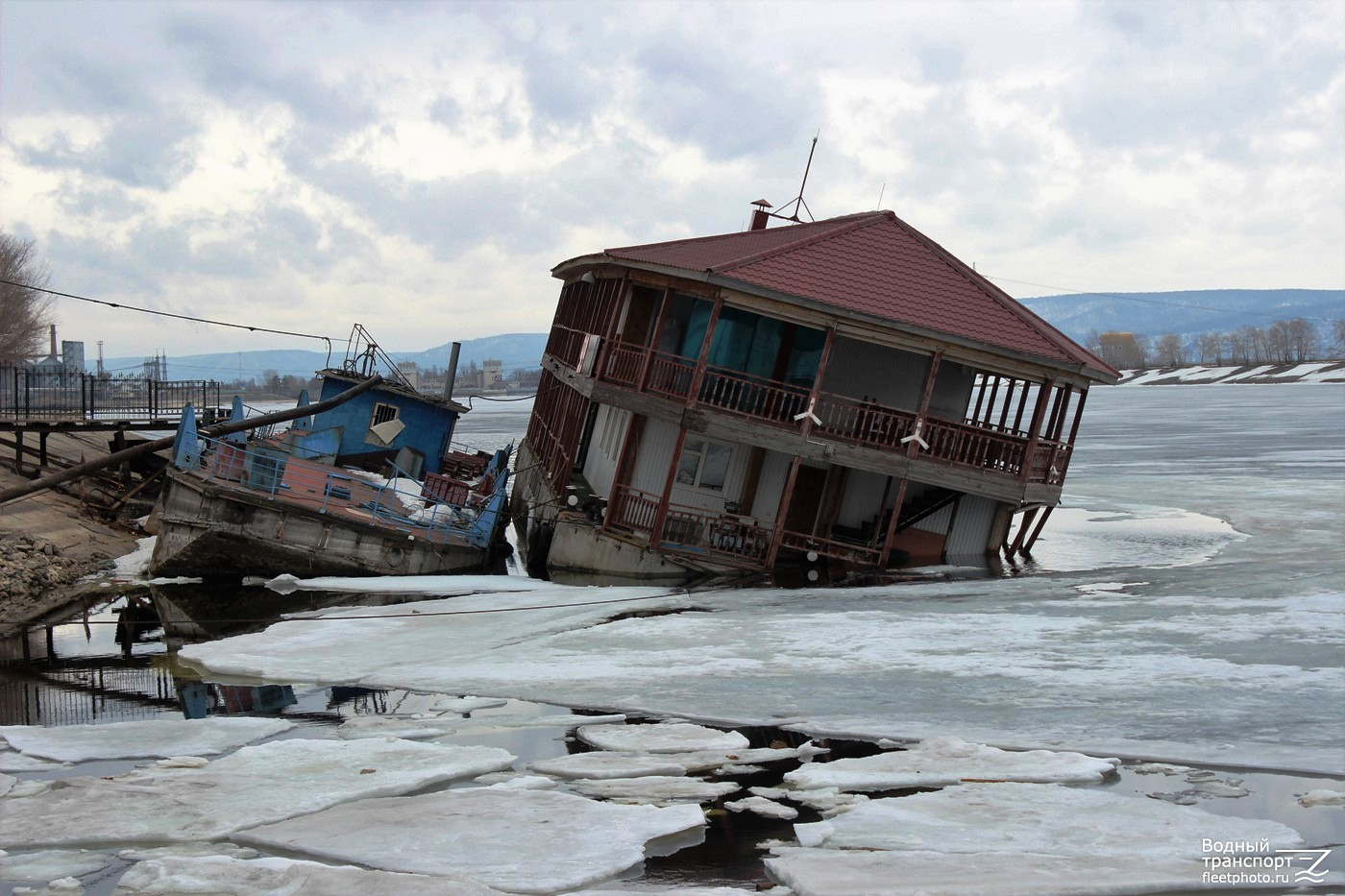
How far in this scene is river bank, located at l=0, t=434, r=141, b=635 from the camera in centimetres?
2027

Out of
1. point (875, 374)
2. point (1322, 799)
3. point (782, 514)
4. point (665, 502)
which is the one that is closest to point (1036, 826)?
point (1322, 799)

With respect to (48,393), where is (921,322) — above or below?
above

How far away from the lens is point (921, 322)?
21922 mm

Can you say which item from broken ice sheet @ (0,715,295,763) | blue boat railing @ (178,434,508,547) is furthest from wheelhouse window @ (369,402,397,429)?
broken ice sheet @ (0,715,295,763)

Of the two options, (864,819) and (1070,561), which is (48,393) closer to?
(1070,561)

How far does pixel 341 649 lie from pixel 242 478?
841cm

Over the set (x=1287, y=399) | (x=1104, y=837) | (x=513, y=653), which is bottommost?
(x=513, y=653)

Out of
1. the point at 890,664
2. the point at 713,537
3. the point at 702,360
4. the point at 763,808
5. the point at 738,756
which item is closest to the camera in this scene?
the point at 763,808

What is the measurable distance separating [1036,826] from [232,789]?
20.4 ft

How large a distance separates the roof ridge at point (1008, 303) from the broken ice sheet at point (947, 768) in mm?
13399

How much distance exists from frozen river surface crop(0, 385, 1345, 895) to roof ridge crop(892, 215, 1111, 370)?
13.8 feet

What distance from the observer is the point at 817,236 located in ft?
A: 78.0

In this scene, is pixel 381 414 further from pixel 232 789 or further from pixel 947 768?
pixel 947 768

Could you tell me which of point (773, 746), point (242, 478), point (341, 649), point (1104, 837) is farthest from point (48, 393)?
point (1104, 837)
